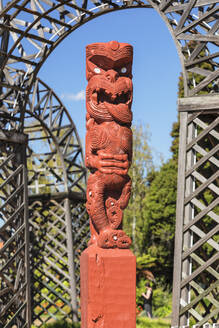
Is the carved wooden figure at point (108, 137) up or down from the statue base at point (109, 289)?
up

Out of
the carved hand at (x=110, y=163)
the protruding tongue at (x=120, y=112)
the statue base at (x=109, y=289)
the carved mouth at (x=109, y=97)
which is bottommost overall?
the statue base at (x=109, y=289)

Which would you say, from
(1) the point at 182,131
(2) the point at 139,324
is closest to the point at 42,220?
(2) the point at 139,324

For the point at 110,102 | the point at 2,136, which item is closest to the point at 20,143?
the point at 2,136

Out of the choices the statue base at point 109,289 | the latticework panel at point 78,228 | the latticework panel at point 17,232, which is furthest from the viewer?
the latticework panel at point 78,228

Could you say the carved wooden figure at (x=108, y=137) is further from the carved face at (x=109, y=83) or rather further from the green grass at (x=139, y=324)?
the green grass at (x=139, y=324)

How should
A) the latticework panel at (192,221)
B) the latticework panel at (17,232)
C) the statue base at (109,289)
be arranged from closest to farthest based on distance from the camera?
the statue base at (109,289) < the latticework panel at (192,221) < the latticework panel at (17,232)

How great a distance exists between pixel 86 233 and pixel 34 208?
6.61 feet

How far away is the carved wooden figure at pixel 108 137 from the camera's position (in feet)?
25.8

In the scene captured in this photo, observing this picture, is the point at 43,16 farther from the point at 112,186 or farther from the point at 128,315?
the point at 128,315

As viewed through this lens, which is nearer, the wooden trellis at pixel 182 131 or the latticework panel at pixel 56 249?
the wooden trellis at pixel 182 131

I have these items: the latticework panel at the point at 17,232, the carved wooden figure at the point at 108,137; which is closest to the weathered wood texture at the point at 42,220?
the latticework panel at the point at 17,232

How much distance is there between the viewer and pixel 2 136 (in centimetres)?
1152

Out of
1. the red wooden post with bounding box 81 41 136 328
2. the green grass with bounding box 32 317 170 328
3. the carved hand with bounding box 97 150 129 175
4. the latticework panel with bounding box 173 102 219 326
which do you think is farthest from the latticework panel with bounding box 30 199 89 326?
the carved hand with bounding box 97 150 129 175

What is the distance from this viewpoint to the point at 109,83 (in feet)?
26.2
